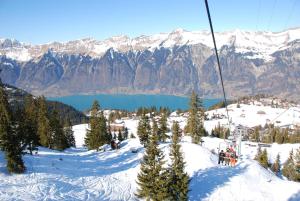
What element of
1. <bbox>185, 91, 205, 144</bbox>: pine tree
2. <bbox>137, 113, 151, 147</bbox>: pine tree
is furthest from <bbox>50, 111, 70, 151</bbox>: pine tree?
<bbox>185, 91, 205, 144</bbox>: pine tree

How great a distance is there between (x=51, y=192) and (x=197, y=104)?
51332 mm

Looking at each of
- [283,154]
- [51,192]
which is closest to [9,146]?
[51,192]

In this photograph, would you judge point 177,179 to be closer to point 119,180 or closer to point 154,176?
point 154,176

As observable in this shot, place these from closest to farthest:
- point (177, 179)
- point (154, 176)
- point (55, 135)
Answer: point (154, 176)
point (177, 179)
point (55, 135)

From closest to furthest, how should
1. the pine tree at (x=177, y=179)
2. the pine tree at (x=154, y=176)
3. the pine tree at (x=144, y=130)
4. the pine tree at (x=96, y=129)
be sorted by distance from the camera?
the pine tree at (x=154, y=176) → the pine tree at (x=177, y=179) → the pine tree at (x=144, y=130) → the pine tree at (x=96, y=129)

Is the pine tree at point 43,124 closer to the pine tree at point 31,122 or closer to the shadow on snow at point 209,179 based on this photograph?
the pine tree at point 31,122

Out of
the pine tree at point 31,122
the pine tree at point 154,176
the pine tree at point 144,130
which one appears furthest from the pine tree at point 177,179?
the pine tree at point 144,130

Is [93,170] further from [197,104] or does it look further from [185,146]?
[197,104]

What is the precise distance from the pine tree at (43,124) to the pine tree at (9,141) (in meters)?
34.5

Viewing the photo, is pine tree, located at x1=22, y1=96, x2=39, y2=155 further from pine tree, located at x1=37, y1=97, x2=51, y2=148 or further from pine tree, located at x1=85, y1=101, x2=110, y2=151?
pine tree, located at x1=85, y1=101, x2=110, y2=151

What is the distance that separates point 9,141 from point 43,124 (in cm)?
3703

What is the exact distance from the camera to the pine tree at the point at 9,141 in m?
37.4

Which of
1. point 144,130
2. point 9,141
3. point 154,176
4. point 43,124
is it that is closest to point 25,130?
point 9,141

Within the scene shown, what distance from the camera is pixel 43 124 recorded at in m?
74.0
